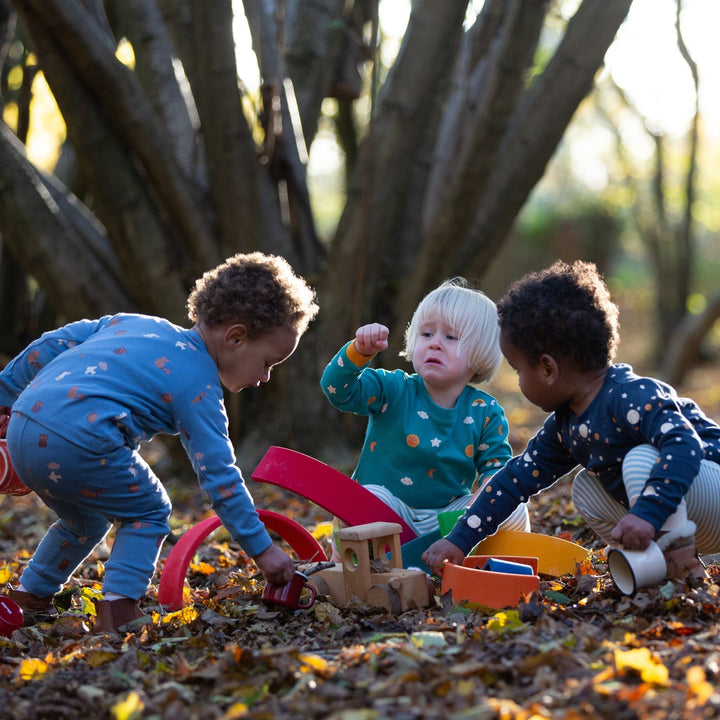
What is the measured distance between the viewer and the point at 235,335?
122 inches

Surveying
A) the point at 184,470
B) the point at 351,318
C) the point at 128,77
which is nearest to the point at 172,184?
the point at 128,77

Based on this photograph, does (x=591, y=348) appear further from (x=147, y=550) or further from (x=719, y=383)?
(x=719, y=383)

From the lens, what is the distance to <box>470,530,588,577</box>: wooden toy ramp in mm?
3285

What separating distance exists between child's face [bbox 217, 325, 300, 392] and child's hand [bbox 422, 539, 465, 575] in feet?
2.75

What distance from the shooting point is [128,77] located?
17.5 ft

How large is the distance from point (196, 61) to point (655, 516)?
13.6 ft

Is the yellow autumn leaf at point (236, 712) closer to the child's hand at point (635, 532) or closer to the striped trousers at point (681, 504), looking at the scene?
the child's hand at point (635, 532)

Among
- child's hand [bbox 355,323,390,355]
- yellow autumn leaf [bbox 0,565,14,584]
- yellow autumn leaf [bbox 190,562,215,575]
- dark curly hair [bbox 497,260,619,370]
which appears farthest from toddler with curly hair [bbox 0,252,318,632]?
dark curly hair [bbox 497,260,619,370]

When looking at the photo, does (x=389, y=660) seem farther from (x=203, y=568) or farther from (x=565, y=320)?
(x=203, y=568)

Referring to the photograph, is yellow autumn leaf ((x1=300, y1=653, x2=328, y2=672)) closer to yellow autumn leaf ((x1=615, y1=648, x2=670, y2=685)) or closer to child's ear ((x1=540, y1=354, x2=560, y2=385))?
yellow autumn leaf ((x1=615, y1=648, x2=670, y2=685))

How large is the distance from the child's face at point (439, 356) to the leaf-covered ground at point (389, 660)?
0.99 m

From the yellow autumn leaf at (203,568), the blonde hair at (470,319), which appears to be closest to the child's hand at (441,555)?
the blonde hair at (470,319)

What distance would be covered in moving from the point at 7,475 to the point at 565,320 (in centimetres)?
201

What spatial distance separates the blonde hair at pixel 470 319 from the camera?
3.79 m
